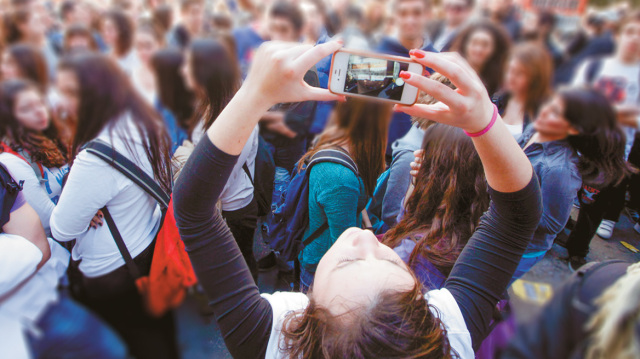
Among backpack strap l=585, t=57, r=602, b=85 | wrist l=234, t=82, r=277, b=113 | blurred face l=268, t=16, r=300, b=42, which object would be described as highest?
wrist l=234, t=82, r=277, b=113

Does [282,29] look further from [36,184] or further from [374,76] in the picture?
[374,76]

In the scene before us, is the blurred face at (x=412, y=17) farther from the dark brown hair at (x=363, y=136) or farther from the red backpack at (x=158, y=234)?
the red backpack at (x=158, y=234)

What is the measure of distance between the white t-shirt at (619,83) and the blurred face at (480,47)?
0.69 meters

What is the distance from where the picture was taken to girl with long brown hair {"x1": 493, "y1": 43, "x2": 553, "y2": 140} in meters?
1.50

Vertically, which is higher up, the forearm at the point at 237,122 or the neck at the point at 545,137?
the forearm at the point at 237,122

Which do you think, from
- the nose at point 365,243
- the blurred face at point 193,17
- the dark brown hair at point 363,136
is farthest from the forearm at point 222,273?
the blurred face at point 193,17

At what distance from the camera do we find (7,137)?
1324 millimetres

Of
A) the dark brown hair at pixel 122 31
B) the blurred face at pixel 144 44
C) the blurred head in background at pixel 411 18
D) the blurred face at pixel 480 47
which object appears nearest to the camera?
the blurred face at pixel 480 47

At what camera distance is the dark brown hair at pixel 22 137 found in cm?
132

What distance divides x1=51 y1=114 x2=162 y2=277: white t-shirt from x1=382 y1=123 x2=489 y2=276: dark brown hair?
0.91 meters

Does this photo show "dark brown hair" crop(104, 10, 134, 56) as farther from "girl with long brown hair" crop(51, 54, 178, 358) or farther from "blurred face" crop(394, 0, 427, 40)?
"blurred face" crop(394, 0, 427, 40)

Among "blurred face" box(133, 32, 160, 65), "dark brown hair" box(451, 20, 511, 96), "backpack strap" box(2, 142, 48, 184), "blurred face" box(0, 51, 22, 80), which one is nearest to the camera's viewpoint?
"backpack strap" box(2, 142, 48, 184)

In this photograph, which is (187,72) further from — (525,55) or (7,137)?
(525,55)

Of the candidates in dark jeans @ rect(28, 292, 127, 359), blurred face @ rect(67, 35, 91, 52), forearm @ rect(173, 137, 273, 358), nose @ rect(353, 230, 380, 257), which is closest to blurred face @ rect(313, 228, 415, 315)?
nose @ rect(353, 230, 380, 257)
